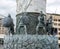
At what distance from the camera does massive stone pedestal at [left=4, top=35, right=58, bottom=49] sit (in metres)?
5.61

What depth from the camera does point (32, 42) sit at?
5.61 metres

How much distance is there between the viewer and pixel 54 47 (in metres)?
5.78

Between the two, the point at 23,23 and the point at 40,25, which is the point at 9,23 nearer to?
the point at 23,23

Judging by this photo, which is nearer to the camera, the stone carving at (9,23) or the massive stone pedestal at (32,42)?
the massive stone pedestal at (32,42)

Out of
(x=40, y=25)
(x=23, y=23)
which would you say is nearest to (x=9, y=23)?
(x=23, y=23)

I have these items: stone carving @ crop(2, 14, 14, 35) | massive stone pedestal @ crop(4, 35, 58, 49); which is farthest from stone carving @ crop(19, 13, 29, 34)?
massive stone pedestal @ crop(4, 35, 58, 49)

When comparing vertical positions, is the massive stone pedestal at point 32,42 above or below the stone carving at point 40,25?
below

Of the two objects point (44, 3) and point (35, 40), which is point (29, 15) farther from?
point (35, 40)

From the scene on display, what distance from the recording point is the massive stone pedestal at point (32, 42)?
221 inches

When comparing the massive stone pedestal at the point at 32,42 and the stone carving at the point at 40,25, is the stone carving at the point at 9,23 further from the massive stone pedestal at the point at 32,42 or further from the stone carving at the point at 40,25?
the stone carving at the point at 40,25

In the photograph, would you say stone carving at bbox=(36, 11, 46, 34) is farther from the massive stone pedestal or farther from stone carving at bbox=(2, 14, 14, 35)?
stone carving at bbox=(2, 14, 14, 35)

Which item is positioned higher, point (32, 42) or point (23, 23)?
point (23, 23)

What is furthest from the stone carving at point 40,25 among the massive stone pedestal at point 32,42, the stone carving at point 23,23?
the massive stone pedestal at point 32,42

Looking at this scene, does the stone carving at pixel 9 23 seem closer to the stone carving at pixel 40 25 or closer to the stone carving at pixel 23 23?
the stone carving at pixel 23 23
